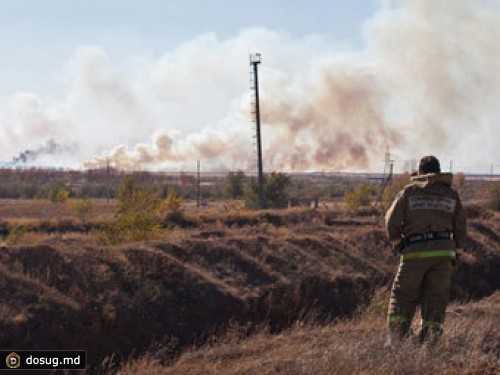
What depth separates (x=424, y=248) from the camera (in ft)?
26.7

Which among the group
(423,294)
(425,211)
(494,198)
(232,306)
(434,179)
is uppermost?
(434,179)

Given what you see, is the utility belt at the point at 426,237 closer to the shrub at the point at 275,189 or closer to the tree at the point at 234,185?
the shrub at the point at 275,189

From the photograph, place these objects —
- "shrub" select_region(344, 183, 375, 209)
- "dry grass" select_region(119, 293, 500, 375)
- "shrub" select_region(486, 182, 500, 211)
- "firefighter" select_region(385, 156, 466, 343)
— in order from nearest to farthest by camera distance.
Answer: "dry grass" select_region(119, 293, 500, 375) < "firefighter" select_region(385, 156, 466, 343) < "shrub" select_region(344, 183, 375, 209) < "shrub" select_region(486, 182, 500, 211)

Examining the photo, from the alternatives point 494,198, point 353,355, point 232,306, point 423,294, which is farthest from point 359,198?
point 353,355

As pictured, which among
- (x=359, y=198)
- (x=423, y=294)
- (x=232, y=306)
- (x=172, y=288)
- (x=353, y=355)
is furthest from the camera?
(x=359, y=198)

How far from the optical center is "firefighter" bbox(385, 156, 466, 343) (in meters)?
8.16

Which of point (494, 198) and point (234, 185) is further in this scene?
point (234, 185)

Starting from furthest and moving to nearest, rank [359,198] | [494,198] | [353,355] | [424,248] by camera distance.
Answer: [494,198] < [359,198] < [424,248] < [353,355]

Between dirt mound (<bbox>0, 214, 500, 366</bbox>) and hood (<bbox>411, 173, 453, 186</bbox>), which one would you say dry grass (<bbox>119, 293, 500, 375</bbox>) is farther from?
dirt mound (<bbox>0, 214, 500, 366</bbox>)

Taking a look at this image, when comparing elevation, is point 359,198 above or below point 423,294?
below

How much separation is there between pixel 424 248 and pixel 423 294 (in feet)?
1.91

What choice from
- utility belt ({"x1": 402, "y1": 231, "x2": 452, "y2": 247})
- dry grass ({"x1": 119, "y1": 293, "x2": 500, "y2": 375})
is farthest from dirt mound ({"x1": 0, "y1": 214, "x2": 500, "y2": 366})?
utility belt ({"x1": 402, "y1": 231, "x2": 452, "y2": 247})

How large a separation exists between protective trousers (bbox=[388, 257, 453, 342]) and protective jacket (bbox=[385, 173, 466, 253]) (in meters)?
0.19

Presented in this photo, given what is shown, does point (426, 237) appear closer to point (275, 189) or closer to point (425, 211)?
point (425, 211)
